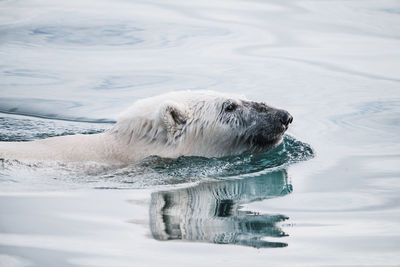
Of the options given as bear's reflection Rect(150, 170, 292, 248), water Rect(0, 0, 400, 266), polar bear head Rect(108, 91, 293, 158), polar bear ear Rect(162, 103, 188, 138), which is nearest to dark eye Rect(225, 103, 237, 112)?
polar bear head Rect(108, 91, 293, 158)

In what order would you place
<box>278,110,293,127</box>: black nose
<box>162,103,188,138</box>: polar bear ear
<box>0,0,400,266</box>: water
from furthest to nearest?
<box>278,110,293,127</box>: black nose
<box>162,103,188,138</box>: polar bear ear
<box>0,0,400,266</box>: water

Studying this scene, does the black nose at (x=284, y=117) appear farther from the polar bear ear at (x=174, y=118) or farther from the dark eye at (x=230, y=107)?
the polar bear ear at (x=174, y=118)

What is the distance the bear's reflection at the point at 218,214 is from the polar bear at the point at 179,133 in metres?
0.59

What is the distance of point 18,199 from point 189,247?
221 centimetres

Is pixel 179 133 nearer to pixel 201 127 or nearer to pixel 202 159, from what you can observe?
pixel 201 127

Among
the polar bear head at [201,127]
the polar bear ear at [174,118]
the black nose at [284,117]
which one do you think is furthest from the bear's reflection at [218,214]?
the polar bear ear at [174,118]

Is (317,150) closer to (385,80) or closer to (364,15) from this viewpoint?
(385,80)

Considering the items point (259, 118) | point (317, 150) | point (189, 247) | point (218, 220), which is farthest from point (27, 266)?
point (317, 150)

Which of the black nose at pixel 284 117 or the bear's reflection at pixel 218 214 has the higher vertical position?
the black nose at pixel 284 117

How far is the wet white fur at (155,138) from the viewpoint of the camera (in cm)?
889

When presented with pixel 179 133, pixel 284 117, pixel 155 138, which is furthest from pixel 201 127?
pixel 284 117

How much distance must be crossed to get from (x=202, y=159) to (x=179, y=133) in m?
0.42

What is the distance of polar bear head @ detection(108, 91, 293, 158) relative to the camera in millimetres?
9023

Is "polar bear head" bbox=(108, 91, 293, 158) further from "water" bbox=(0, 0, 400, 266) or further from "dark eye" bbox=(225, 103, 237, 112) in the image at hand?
"water" bbox=(0, 0, 400, 266)
